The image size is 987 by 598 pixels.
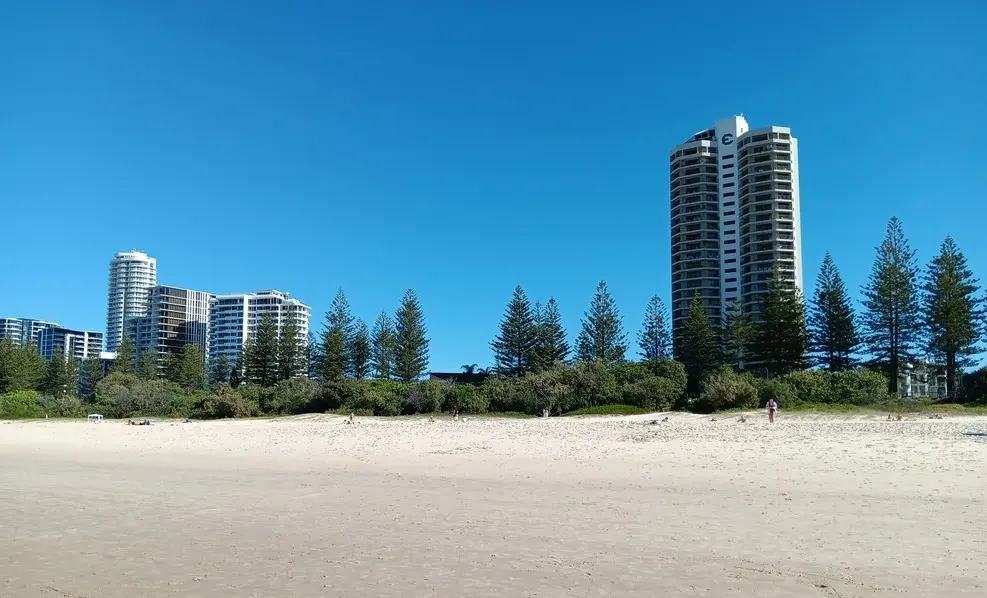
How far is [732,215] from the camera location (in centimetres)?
8494

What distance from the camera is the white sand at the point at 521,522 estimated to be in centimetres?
591

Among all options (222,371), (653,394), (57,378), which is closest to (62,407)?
(57,378)

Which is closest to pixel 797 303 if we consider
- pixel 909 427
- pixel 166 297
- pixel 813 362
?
pixel 813 362

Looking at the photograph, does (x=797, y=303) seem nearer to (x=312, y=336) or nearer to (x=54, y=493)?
(x=312, y=336)

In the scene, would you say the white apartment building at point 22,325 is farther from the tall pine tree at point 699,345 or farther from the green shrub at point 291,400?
the tall pine tree at point 699,345

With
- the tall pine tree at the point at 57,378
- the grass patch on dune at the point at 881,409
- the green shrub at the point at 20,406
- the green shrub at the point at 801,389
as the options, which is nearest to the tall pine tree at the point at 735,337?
the green shrub at the point at 801,389

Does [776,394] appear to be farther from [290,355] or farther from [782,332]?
[290,355]

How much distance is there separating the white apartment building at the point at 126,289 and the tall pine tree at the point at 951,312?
105 meters

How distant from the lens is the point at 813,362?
1746 inches

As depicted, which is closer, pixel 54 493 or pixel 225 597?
pixel 225 597

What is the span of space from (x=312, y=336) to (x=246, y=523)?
48305 millimetres

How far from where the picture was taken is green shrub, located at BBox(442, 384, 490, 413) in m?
32.9

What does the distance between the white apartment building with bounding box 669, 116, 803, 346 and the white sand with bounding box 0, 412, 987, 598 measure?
2619 inches

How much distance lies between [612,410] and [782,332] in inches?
741
